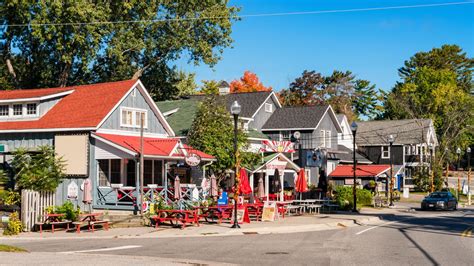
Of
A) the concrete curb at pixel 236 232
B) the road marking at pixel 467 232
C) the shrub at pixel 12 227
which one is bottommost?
the road marking at pixel 467 232

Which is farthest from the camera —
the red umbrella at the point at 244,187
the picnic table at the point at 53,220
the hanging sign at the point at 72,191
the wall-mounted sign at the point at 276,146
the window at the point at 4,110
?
the wall-mounted sign at the point at 276,146

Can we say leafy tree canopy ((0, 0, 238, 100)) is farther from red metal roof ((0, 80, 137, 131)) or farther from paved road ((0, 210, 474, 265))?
paved road ((0, 210, 474, 265))

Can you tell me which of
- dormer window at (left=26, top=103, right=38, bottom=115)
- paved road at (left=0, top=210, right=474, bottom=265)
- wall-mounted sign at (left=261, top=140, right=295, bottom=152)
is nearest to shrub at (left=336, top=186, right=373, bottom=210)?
wall-mounted sign at (left=261, top=140, right=295, bottom=152)

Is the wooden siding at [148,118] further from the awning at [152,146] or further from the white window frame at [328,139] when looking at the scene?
the white window frame at [328,139]

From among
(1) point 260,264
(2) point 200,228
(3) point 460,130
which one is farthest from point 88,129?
(3) point 460,130

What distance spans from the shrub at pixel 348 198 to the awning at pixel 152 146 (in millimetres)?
10259

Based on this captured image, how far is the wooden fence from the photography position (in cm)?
2586

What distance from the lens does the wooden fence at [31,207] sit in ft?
84.8

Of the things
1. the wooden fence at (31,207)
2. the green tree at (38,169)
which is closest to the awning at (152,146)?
the green tree at (38,169)

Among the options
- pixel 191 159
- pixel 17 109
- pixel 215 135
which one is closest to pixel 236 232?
pixel 191 159

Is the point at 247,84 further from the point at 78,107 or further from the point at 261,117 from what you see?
the point at 78,107

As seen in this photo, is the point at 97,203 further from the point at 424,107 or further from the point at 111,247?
the point at 424,107

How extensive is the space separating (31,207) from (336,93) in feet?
266

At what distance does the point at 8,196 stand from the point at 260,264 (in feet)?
62.5
